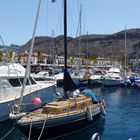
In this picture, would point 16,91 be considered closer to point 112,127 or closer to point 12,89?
point 12,89

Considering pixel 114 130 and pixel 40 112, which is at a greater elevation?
pixel 40 112

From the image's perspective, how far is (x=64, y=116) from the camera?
1848cm

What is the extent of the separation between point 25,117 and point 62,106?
7.43ft

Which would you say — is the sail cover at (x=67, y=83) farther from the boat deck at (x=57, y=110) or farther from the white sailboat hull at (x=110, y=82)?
the white sailboat hull at (x=110, y=82)

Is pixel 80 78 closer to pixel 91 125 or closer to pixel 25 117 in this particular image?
pixel 91 125

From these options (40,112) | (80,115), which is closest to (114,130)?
(80,115)

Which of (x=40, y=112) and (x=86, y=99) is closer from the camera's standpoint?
(x=40, y=112)

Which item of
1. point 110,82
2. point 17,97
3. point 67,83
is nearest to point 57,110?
point 67,83

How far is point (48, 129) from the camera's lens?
17.9 meters

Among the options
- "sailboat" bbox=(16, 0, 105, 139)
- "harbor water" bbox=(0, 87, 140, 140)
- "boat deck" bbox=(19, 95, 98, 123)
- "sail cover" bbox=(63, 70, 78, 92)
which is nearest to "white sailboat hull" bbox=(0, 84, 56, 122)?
"harbor water" bbox=(0, 87, 140, 140)

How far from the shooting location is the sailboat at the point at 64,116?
17.5 meters

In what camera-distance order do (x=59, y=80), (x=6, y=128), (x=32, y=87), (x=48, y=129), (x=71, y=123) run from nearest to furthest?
1. (x=48, y=129)
2. (x=71, y=123)
3. (x=6, y=128)
4. (x=32, y=87)
5. (x=59, y=80)

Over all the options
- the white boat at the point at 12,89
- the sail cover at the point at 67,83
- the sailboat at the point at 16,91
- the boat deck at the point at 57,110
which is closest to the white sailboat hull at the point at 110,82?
the sailboat at the point at 16,91

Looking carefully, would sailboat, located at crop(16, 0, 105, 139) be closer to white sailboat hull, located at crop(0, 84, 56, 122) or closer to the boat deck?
the boat deck
